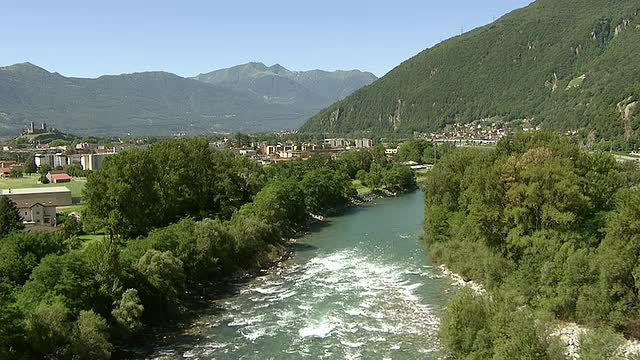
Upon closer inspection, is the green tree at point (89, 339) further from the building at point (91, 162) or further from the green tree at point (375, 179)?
the building at point (91, 162)

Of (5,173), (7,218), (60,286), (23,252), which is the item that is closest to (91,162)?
(5,173)

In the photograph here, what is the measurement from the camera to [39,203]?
49.2 meters

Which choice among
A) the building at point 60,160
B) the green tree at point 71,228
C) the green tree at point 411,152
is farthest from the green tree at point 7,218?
the building at point 60,160

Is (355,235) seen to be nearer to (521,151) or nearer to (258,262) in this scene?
(258,262)

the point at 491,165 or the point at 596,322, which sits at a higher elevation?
the point at 491,165

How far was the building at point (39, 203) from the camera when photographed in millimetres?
A: 48375

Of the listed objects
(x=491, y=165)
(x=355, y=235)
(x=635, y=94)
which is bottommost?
(x=355, y=235)

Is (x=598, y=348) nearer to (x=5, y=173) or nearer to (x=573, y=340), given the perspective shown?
(x=573, y=340)

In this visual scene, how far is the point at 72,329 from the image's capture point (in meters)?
21.2

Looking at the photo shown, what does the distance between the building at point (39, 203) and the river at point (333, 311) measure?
2215 cm

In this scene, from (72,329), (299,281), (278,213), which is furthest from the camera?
(278,213)

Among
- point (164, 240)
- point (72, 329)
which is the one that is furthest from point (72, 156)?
point (72, 329)

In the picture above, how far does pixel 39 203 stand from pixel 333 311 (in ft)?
105

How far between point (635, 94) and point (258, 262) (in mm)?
104775
